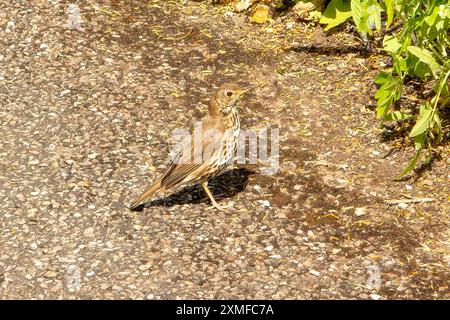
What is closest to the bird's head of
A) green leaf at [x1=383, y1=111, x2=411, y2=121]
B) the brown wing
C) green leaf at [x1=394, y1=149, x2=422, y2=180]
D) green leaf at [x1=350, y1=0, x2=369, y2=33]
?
the brown wing

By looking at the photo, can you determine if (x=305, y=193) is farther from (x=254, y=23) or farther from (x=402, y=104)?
(x=254, y=23)

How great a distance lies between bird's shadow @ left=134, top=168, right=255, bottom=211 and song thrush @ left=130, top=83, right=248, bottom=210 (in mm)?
159

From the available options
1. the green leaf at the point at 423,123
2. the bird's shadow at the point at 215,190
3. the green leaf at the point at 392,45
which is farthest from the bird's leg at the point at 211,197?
the green leaf at the point at 392,45

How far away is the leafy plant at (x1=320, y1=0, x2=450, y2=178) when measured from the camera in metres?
6.93

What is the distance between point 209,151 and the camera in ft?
22.7

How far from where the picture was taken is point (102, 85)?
8.70m

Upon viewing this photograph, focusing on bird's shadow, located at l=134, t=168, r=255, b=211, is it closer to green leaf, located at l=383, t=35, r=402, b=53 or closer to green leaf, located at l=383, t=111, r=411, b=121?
green leaf, located at l=383, t=111, r=411, b=121

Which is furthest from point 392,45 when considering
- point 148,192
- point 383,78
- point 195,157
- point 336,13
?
point 148,192

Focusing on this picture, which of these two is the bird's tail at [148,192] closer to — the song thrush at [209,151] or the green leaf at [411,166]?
→ the song thrush at [209,151]

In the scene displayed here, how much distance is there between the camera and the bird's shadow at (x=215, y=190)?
7.19m

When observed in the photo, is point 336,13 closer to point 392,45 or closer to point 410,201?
point 392,45

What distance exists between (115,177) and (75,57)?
220cm

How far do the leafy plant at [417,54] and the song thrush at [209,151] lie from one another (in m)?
1.18

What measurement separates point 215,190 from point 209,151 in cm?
58
